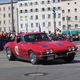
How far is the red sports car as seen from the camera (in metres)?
16.8

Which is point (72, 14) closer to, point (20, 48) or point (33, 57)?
point (20, 48)

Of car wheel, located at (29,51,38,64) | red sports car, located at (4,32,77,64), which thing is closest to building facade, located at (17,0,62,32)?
red sports car, located at (4,32,77,64)

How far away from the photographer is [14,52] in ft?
64.0

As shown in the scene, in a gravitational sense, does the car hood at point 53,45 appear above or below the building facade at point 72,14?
below

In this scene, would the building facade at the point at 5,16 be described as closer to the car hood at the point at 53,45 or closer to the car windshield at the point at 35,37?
the car windshield at the point at 35,37

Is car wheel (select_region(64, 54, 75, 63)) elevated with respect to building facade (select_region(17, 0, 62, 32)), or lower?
lower

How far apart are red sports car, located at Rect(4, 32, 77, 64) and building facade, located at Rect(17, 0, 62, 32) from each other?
11515 cm

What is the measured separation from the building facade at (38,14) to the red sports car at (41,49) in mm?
115154

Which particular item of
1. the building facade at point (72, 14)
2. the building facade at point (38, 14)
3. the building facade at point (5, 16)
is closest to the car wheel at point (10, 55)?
the building facade at point (72, 14)

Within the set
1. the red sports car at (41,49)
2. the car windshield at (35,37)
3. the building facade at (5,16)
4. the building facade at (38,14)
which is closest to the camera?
the red sports car at (41,49)

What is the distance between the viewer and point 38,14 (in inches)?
5527

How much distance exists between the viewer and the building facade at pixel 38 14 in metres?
136

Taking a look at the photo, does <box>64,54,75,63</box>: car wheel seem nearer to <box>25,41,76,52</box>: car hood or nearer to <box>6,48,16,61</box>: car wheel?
<box>25,41,76,52</box>: car hood

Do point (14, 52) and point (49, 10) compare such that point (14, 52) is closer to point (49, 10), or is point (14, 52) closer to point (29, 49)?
point (29, 49)
